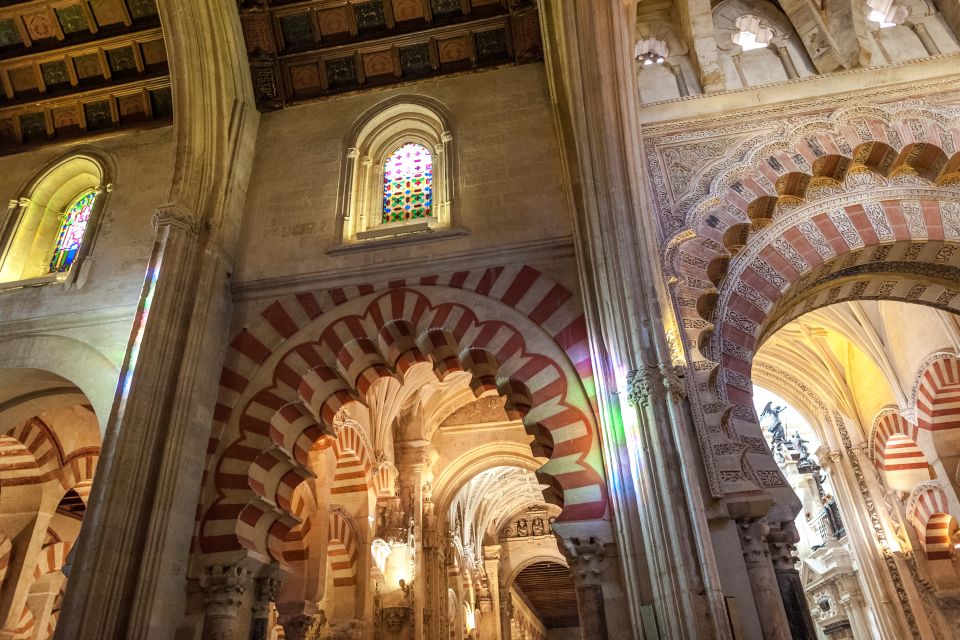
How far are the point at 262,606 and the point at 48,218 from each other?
620cm

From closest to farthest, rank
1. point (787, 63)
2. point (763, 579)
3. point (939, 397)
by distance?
point (763, 579), point (787, 63), point (939, 397)

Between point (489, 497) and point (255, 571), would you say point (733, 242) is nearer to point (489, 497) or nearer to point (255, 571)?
point (255, 571)

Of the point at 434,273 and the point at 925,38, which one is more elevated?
the point at 925,38

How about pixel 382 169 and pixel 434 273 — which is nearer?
pixel 434 273

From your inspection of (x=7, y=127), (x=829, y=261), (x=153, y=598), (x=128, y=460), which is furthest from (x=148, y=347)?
(x=829, y=261)

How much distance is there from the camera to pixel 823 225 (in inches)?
293

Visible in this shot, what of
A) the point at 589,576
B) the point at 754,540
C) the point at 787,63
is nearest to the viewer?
the point at 754,540

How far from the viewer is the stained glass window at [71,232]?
8.76 m

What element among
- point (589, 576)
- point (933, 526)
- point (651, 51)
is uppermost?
point (651, 51)

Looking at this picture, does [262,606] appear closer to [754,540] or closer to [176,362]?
[176,362]

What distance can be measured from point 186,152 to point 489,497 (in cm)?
1230

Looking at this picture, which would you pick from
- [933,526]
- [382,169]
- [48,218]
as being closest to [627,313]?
[382,169]

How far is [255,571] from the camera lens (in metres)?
6.44

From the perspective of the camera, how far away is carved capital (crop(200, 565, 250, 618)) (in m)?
6.09
